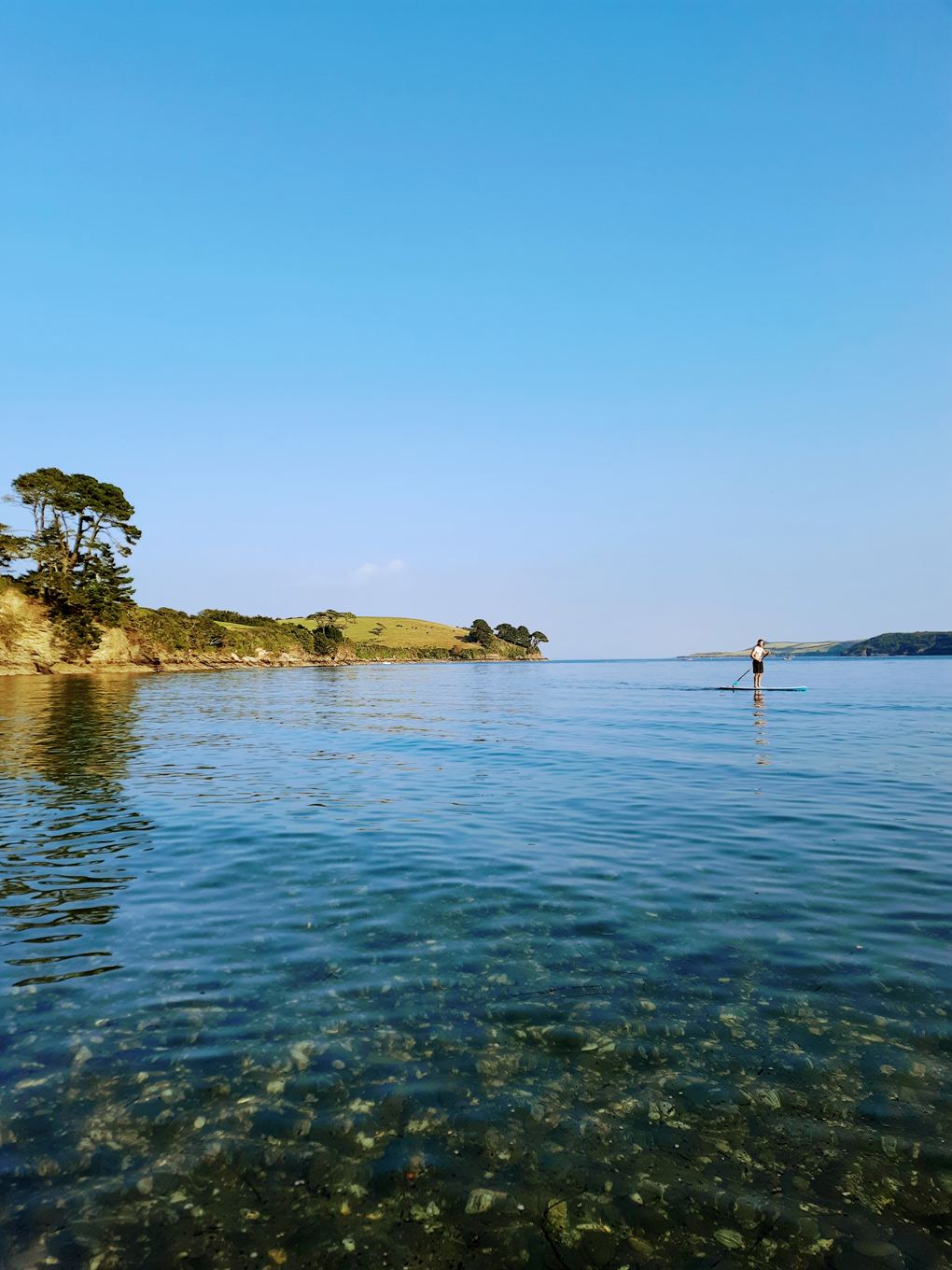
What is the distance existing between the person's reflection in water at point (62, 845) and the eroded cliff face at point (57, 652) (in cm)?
7574

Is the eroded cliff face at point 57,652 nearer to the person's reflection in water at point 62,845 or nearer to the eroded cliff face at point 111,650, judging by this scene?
the eroded cliff face at point 111,650

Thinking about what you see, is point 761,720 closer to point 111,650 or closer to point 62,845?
point 62,845

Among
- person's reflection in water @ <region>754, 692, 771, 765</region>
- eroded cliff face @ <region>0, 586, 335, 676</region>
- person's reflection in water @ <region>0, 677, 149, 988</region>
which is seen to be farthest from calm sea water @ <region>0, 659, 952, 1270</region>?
eroded cliff face @ <region>0, 586, 335, 676</region>

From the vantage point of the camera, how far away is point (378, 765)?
24.4 m

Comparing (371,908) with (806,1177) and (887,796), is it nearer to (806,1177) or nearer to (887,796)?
(806,1177)

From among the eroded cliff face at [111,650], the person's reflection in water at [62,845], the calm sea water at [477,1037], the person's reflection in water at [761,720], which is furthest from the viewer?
the eroded cliff face at [111,650]

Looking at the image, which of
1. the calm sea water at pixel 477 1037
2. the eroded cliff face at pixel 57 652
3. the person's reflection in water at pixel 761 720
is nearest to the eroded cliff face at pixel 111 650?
the eroded cliff face at pixel 57 652

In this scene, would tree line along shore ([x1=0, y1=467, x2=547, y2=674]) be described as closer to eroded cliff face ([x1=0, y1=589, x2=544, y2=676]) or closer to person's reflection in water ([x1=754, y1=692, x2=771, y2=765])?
eroded cliff face ([x1=0, y1=589, x2=544, y2=676])

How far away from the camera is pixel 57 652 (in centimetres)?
9800

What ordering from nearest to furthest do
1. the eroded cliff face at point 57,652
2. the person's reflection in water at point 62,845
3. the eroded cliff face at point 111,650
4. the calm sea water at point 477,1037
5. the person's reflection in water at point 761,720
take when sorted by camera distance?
the calm sea water at point 477,1037 < the person's reflection in water at point 62,845 < the person's reflection in water at point 761,720 < the eroded cliff face at point 57,652 < the eroded cliff face at point 111,650

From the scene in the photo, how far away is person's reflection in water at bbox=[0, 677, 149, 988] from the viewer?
8859 mm

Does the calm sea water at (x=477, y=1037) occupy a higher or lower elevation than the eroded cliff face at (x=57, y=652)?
lower

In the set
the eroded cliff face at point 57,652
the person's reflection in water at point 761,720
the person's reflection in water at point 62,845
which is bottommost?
the person's reflection in water at point 761,720

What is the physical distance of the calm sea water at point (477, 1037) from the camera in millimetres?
4527
